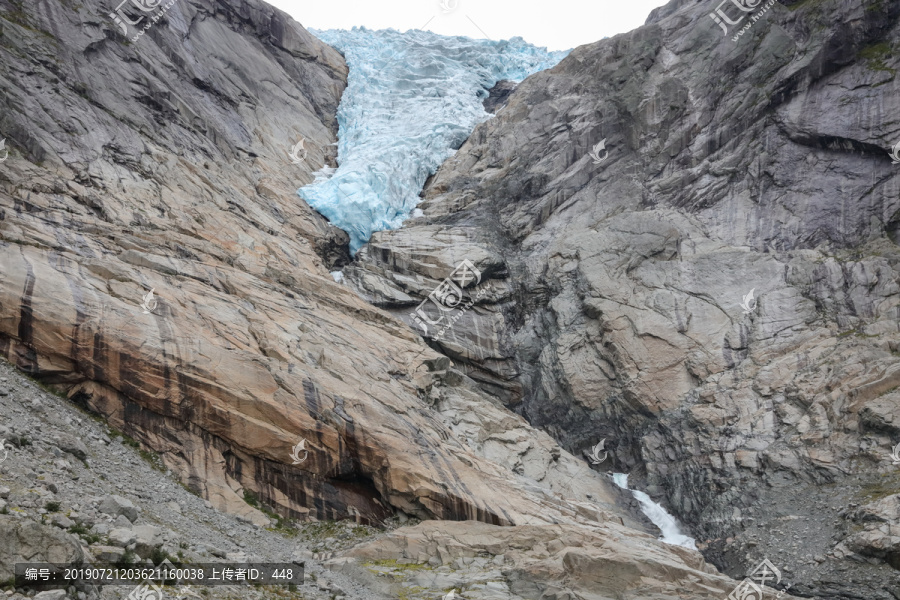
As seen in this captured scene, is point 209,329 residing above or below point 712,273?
below

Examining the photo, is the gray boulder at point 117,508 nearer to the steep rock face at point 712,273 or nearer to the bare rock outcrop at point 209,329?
the bare rock outcrop at point 209,329

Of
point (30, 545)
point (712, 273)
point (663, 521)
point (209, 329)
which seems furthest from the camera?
point (712, 273)

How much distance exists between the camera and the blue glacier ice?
143 ft

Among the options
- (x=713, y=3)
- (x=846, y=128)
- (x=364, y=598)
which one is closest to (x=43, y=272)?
(x=364, y=598)

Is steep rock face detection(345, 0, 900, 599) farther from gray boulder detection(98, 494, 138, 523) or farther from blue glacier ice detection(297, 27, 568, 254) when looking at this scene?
gray boulder detection(98, 494, 138, 523)

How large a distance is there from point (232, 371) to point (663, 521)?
20.3 meters

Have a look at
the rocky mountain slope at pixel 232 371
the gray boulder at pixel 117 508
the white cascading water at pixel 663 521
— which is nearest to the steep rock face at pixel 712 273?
the white cascading water at pixel 663 521

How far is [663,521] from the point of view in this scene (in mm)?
27562


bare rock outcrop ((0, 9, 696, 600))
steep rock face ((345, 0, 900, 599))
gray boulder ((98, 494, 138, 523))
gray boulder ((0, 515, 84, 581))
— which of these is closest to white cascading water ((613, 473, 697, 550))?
steep rock face ((345, 0, 900, 599))

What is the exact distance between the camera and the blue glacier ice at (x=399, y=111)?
143 feet

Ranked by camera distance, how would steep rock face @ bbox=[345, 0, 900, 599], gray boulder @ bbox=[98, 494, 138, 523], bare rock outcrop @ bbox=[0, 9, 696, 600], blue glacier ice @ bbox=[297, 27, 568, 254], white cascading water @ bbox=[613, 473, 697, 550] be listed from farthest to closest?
blue glacier ice @ bbox=[297, 27, 568, 254] < white cascading water @ bbox=[613, 473, 697, 550] < steep rock face @ bbox=[345, 0, 900, 599] < bare rock outcrop @ bbox=[0, 9, 696, 600] < gray boulder @ bbox=[98, 494, 138, 523]

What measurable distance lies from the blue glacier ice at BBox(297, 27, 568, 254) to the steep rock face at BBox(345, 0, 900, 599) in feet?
11.9

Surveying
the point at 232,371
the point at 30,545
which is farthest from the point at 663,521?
the point at 30,545

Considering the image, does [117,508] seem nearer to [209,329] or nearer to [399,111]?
[209,329]
